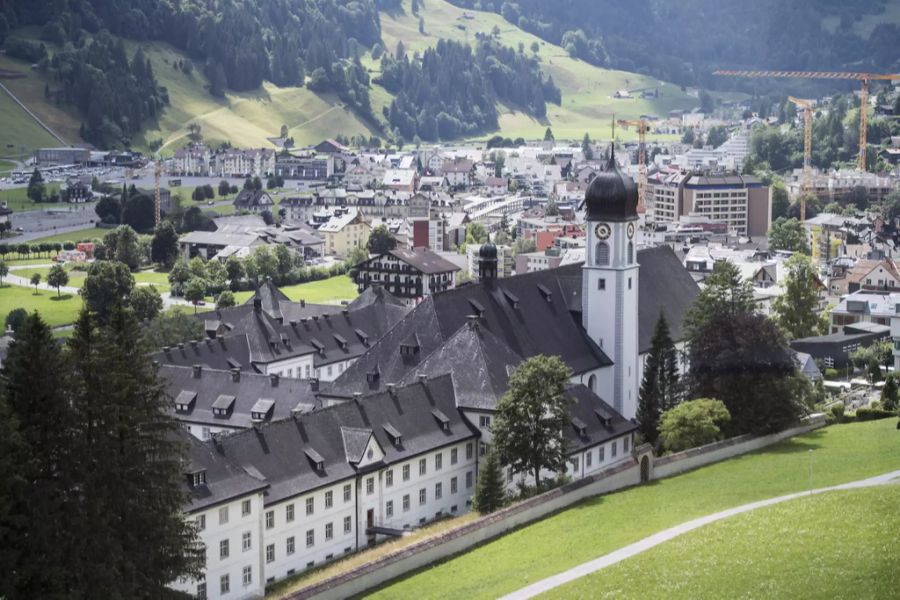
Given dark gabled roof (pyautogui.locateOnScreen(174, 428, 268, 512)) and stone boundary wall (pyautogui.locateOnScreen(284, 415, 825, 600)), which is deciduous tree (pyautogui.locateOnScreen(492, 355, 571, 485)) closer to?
stone boundary wall (pyautogui.locateOnScreen(284, 415, 825, 600))

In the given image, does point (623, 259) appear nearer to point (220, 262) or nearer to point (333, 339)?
point (333, 339)

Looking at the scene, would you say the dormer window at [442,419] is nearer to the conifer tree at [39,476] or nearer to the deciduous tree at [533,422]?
the deciduous tree at [533,422]

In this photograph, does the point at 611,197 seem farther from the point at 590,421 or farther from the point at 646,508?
the point at 646,508

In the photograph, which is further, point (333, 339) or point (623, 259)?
point (333, 339)

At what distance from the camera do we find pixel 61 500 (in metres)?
41.1

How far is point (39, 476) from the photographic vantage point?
136 feet

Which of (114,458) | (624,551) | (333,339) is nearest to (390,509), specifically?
(624,551)

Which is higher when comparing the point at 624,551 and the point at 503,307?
the point at 503,307

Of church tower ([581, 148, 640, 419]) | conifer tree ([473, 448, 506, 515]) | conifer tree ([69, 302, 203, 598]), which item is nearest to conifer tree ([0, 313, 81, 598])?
conifer tree ([69, 302, 203, 598])

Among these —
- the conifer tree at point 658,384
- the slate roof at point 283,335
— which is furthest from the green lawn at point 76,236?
the conifer tree at point 658,384

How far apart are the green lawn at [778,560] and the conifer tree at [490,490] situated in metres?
10.5

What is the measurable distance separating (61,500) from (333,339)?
5621 cm

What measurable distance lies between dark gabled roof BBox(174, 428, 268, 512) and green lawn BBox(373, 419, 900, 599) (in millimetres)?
7374

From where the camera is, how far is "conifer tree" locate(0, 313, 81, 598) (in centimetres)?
4003
